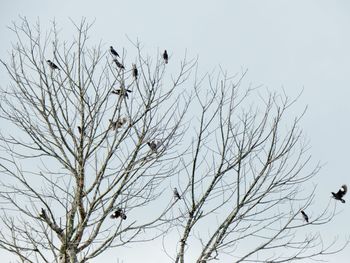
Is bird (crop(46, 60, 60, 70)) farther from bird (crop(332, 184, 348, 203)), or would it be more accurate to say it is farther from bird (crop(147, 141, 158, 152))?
bird (crop(332, 184, 348, 203))

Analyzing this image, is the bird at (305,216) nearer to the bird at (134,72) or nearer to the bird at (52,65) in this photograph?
the bird at (134,72)

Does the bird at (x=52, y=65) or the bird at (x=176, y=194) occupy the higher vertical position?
the bird at (x=52, y=65)

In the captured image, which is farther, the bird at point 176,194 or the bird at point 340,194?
the bird at point 340,194

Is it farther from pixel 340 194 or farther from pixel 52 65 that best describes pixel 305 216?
pixel 52 65

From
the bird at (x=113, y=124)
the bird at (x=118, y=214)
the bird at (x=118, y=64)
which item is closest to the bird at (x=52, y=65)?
the bird at (x=118, y=64)

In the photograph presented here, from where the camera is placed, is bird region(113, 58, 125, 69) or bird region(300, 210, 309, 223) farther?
bird region(113, 58, 125, 69)

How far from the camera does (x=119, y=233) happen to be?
618 cm

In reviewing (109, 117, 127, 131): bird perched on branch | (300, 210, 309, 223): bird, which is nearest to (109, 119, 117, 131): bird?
(109, 117, 127, 131): bird perched on branch

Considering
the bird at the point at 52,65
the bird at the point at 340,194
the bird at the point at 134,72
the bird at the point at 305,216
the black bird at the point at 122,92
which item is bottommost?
the bird at the point at 305,216

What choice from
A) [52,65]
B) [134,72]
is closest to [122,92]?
[134,72]

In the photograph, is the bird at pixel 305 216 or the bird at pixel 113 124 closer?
the bird at pixel 113 124

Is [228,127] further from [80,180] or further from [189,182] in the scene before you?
[80,180]

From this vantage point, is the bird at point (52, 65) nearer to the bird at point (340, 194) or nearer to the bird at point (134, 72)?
the bird at point (134, 72)

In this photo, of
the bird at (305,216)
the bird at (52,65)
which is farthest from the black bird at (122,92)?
the bird at (305,216)
